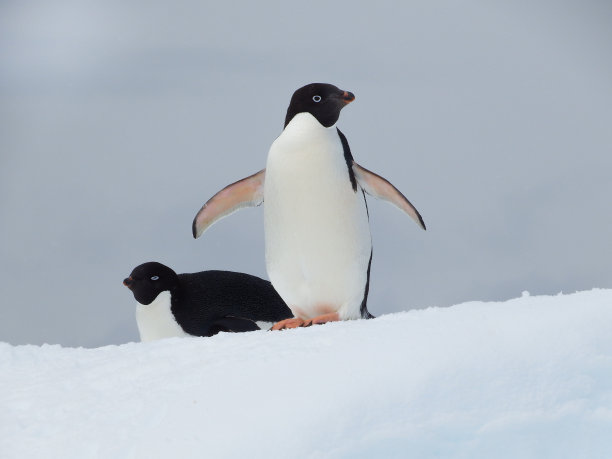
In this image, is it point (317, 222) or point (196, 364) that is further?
point (317, 222)

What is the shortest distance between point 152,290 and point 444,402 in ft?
6.96

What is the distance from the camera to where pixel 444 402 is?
1766mm

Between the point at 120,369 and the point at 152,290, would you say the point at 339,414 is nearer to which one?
the point at 120,369

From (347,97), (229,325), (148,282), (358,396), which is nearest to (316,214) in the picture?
(347,97)

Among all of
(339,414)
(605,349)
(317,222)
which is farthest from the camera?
(317,222)

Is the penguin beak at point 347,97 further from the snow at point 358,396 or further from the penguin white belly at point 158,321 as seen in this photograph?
the penguin white belly at point 158,321

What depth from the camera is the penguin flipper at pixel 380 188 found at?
2752mm

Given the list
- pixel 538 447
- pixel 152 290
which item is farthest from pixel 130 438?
pixel 152 290

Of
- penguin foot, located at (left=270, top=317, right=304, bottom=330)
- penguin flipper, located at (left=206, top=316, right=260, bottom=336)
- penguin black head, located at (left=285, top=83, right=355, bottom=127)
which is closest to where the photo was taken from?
penguin foot, located at (left=270, top=317, right=304, bottom=330)

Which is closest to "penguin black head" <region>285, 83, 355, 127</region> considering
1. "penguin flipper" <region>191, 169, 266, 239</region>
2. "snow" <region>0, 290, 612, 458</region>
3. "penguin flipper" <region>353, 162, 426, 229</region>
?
"penguin flipper" <region>353, 162, 426, 229</region>

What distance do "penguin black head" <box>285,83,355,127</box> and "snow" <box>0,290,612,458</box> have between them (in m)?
0.77

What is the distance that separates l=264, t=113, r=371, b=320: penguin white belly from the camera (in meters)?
2.60

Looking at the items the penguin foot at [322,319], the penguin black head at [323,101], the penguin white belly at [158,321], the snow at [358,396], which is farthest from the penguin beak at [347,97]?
the penguin white belly at [158,321]

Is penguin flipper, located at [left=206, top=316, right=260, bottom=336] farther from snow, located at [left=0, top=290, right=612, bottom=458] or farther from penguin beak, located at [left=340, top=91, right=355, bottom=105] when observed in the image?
snow, located at [left=0, top=290, right=612, bottom=458]
